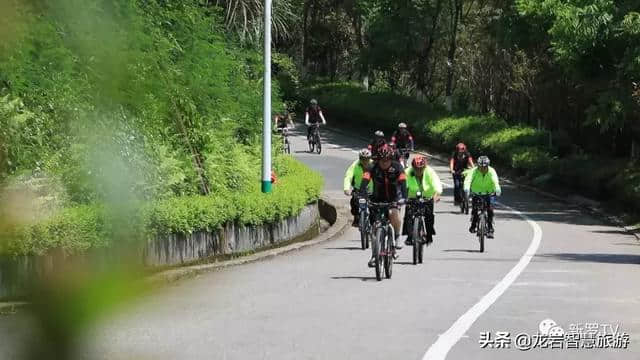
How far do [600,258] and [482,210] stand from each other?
2343 millimetres

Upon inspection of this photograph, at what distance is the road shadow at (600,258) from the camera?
22.3m

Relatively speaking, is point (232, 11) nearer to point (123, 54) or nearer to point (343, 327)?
point (343, 327)

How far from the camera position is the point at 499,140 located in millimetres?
47688

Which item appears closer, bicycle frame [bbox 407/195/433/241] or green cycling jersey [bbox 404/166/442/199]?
bicycle frame [bbox 407/195/433/241]

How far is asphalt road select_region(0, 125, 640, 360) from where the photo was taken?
21.4 feet

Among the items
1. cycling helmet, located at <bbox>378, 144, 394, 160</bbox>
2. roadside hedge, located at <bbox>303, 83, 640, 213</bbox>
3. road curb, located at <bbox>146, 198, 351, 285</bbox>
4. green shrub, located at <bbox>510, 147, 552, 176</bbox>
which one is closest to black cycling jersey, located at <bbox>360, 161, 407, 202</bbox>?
cycling helmet, located at <bbox>378, 144, 394, 160</bbox>

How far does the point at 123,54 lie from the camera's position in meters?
1.80

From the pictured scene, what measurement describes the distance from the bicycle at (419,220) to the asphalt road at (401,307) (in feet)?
0.84

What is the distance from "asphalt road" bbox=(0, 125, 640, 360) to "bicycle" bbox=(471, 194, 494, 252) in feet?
1.25

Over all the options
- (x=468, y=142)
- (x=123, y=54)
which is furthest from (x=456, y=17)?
(x=123, y=54)

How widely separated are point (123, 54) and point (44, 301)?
362mm

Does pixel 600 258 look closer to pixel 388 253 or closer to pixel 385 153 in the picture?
pixel 388 253

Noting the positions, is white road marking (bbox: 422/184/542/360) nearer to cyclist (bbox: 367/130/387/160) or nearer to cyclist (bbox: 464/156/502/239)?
cyclist (bbox: 464/156/502/239)

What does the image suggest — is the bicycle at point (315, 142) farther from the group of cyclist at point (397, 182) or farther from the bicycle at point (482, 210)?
the bicycle at point (482, 210)
